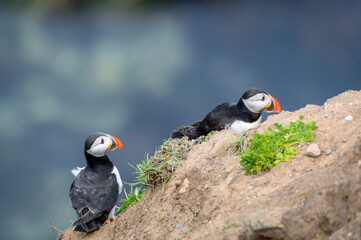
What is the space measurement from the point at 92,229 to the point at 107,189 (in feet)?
1.91

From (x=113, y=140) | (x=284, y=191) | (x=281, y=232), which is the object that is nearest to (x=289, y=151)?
(x=284, y=191)

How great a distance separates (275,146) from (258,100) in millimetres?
2266

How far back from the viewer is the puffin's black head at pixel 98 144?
6.00 meters

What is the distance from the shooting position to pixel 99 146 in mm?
Result: 5996

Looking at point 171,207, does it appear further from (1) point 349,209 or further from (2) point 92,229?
(1) point 349,209

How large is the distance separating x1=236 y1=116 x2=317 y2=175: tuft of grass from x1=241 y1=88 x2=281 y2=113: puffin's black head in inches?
76.4

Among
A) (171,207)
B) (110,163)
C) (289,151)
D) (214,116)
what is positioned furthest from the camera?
(214,116)

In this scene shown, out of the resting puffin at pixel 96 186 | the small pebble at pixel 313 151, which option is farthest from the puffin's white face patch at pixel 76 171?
the small pebble at pixel 313 151

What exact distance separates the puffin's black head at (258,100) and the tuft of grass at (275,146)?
6.36 feet

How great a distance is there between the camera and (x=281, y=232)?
304 centimetres

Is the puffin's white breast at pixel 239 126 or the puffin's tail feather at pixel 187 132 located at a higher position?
the puffin's tail feather at pixel 187 132

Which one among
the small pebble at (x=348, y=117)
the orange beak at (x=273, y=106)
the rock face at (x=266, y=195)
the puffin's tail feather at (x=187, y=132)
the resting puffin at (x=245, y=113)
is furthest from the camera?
the puffin's tail feather at (x=187, y=132)

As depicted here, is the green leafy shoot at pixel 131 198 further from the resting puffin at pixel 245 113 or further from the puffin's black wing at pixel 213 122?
the resting puffin at pixel 245 113

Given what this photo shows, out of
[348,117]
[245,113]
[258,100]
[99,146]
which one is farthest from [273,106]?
[99,146]
